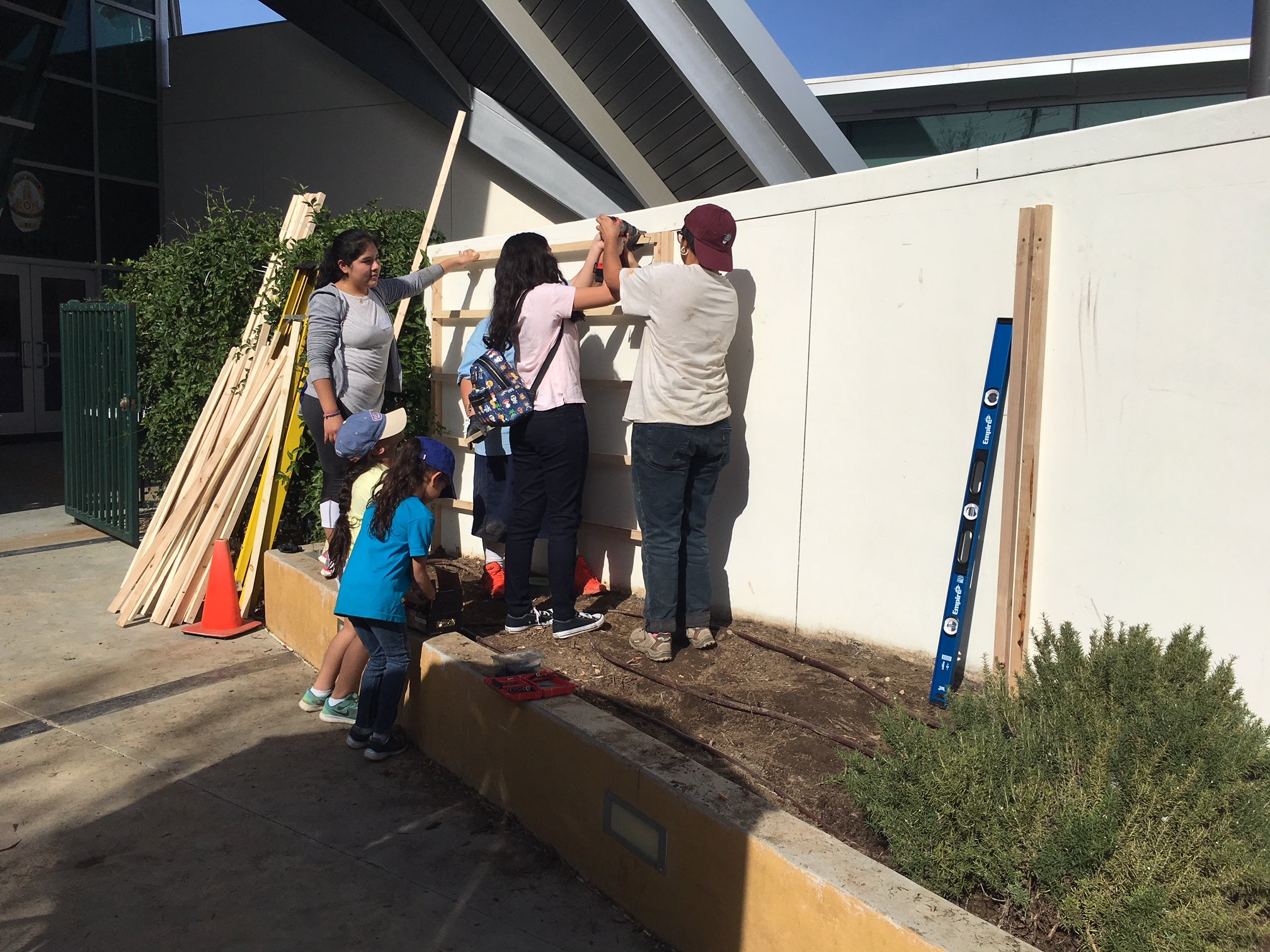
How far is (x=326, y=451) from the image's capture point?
5395mm

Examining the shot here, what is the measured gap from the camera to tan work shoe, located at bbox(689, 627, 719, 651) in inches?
175

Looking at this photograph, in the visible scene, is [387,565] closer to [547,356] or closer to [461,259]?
[547,356]

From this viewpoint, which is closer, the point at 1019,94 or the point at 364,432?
the point at 364,432

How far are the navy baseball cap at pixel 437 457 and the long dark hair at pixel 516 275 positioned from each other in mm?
661

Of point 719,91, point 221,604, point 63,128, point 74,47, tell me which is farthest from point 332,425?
point 74,47

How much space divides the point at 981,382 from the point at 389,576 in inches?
97.8

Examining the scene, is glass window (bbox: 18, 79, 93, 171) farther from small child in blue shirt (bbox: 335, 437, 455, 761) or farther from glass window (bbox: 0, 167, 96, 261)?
small child in blue shirt (bbox: 335, 437, 455, 761)

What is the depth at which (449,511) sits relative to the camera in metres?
6.54

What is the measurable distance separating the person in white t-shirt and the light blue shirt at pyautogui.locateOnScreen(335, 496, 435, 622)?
3.21ft

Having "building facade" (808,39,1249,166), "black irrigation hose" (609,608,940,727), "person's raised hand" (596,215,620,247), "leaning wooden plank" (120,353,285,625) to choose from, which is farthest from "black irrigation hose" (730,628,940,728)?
"building facade" (808,39,1249,166)

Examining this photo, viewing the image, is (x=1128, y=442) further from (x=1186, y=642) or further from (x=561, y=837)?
(x=561, y=837)

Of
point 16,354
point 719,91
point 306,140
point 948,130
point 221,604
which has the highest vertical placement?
point 948,130

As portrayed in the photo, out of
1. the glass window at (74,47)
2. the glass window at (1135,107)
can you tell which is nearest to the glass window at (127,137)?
the glass window at (74,47)

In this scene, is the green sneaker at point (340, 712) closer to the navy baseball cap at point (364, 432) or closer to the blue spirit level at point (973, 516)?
the navy baseball cap at point (364, 432)
